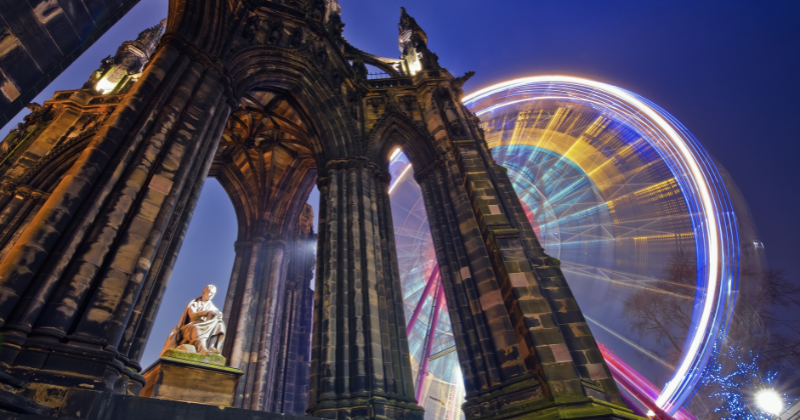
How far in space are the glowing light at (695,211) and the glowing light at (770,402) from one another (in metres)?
4.77

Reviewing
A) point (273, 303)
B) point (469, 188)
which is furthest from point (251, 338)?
point (469, 188)

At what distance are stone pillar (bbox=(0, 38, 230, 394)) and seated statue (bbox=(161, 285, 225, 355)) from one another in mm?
1605

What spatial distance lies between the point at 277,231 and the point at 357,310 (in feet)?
30.6

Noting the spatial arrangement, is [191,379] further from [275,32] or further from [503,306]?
[275,32]

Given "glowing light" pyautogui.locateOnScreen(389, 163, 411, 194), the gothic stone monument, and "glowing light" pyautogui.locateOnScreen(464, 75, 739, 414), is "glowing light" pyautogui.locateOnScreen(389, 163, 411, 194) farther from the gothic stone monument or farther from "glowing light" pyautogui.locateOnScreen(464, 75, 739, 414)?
"glowing light" pyautogui.locateOnScreen(464, 75, 739, 414)

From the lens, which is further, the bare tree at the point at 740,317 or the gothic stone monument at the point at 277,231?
the bare tree at the point at 740,317

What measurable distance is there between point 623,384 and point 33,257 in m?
20.0

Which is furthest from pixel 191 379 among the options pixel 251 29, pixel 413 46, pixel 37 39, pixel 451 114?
pixel 413 46

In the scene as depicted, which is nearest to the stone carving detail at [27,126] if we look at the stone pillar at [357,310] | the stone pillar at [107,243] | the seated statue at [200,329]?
the stone pillar at [107,243]

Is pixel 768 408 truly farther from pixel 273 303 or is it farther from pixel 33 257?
pixel 33 257

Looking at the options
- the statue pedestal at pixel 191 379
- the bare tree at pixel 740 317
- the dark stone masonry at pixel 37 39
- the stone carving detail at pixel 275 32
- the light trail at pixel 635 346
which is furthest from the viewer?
the light trail at pixel 635 346

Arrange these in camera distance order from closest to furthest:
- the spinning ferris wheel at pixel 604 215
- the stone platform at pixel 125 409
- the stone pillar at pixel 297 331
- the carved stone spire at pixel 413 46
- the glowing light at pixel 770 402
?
the stone platform at pixel 125 409
the stone pillar at pixel 297 331
the carved stone spire at pixel 413 46
the spinning ferris wheel at pixel 604 215
the glowing light at pixel 770 402

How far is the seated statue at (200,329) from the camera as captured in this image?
707 cm

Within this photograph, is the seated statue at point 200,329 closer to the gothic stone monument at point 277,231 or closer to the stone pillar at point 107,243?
the gothic stone monument at point 277,231
